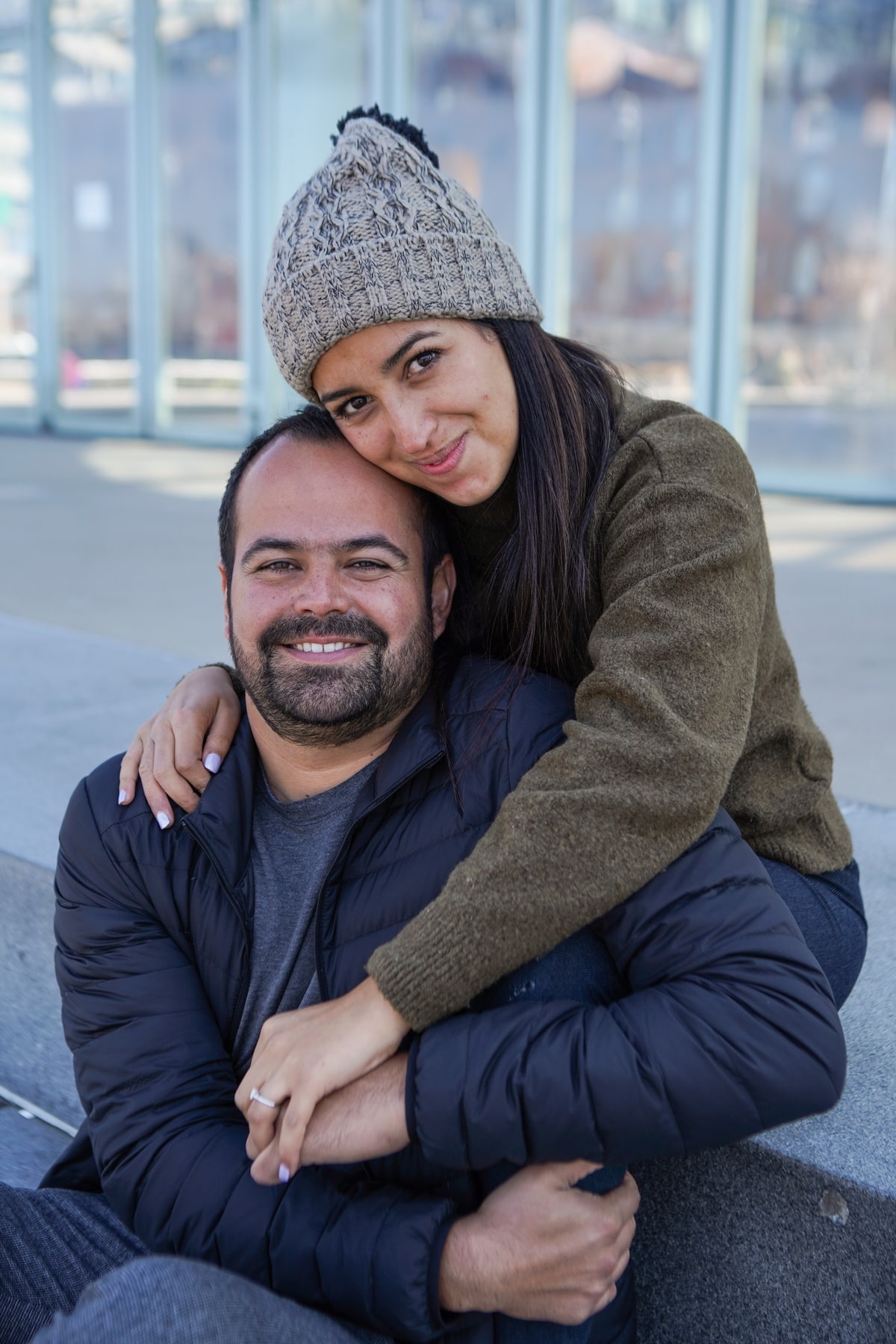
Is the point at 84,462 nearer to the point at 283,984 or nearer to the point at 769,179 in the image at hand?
the point at 769,179

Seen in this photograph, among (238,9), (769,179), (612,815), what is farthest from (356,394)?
(238,9)

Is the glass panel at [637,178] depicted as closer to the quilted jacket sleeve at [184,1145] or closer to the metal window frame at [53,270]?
the metal window frame at [53,270]

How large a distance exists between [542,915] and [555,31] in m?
10.0

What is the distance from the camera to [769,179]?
9.55 m

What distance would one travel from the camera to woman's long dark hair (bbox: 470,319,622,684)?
2070 millimetres

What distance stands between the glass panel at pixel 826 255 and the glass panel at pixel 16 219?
8467mm

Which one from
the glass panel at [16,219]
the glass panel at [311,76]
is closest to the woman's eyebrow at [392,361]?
the glass panel at [311,76]

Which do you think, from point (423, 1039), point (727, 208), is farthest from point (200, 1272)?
point (727, 208)

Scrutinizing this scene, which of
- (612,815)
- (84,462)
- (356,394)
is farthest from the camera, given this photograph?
(84,462)

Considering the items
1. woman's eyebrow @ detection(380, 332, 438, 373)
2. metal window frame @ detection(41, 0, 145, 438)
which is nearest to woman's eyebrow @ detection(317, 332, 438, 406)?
woman's eyebrow @ detection(380, 332, 438, 373)

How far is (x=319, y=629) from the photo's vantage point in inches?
79.7

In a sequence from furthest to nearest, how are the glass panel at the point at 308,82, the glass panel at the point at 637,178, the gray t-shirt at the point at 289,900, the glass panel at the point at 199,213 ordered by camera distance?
the glass panel at the point at 199,213
the glass panel at the point at 308,82
the glass panel at the point at 637,178
the gray t-shirt at the point at 289,900

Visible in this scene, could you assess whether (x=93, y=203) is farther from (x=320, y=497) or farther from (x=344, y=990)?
(x=344, y=990)

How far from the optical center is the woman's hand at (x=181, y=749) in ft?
6.62
